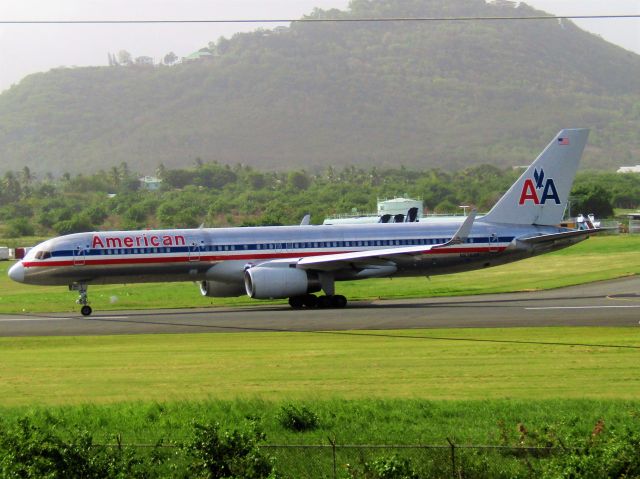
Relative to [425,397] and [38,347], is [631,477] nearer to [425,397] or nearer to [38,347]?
[425,397]

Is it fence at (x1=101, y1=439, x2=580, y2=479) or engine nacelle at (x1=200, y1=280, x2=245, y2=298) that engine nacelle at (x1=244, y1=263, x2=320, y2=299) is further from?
fence at (x1=101, y1=439, x2=580, y2=479)

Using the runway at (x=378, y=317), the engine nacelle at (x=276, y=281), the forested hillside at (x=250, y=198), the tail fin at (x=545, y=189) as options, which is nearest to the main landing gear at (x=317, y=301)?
the runway at (x=378, y=317)

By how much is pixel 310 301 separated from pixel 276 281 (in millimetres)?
2481

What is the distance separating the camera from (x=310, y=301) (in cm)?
4306

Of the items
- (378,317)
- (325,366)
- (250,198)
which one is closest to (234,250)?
(378,317)

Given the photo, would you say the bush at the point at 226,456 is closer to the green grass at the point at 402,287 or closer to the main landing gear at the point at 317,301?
the main landing gear at the point at 317,301

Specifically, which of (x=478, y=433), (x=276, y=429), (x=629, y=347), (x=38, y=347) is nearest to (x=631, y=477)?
(x=478, y=433)

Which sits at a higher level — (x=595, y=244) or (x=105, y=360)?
(x=105, y=360)

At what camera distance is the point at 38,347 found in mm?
31000

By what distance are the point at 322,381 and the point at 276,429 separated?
4878 millimetres

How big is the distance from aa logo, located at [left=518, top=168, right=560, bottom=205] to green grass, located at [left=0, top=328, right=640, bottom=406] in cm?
1534

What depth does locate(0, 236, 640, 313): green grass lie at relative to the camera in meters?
47.1

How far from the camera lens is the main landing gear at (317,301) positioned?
139 ft

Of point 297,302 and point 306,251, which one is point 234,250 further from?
point 297,302
